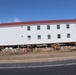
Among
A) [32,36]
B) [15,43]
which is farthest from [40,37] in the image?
[15,43]

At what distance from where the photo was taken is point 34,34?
52.2 metres

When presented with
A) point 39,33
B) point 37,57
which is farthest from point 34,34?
point 37,57

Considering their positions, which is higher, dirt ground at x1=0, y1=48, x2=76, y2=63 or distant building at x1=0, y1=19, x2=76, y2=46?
distant building at x1=0, y1=19, x2=76, y2=46

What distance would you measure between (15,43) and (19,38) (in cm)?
145

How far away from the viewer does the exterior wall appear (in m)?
52.0

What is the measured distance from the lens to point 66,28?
171 ft

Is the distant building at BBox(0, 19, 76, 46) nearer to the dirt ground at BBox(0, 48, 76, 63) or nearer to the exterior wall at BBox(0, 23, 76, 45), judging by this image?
the exterior wall at BBox(0, 23, 76, 45)

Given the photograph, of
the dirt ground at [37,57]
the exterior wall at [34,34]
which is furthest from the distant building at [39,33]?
the dirt ground at [37,57]

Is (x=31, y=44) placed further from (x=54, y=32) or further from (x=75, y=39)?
(x=75, y=39)

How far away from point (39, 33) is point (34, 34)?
3.38 ft

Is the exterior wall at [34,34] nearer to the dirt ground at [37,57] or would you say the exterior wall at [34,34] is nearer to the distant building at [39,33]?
the distant building at [39,33]

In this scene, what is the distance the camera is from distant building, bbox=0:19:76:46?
52062mm

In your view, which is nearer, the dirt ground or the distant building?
the dirt ground

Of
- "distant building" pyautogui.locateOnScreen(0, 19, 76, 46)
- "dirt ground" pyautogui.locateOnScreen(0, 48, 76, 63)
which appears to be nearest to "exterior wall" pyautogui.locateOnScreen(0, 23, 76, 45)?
"distant building" pyautogui.locateOnScreen(0, 19, 76, 46)
